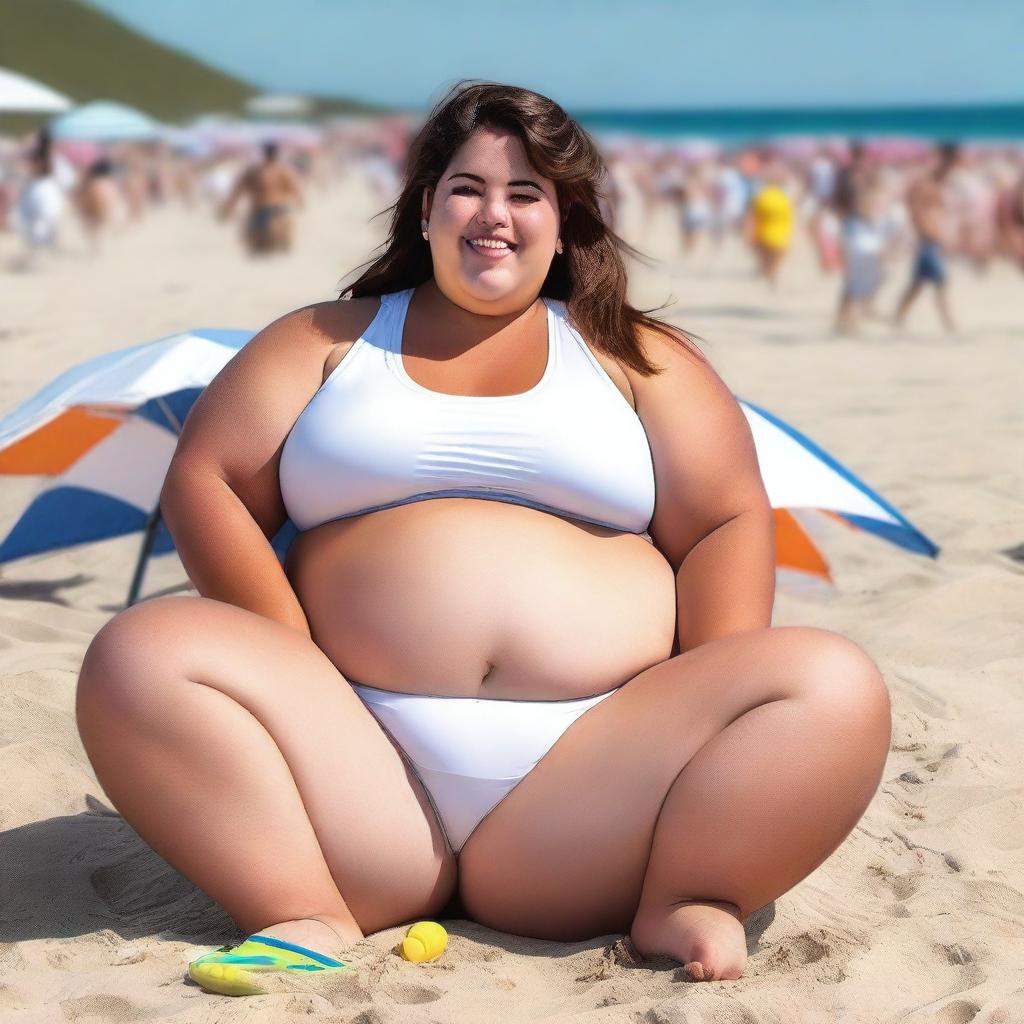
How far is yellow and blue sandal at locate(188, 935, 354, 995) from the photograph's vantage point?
221 cm

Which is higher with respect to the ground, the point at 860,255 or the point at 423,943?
the point at 860,255

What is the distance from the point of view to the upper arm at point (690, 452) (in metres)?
2.55

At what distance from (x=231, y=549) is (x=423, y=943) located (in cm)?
68

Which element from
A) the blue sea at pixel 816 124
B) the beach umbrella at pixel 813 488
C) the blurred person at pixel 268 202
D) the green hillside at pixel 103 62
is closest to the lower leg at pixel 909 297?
the blurred person at pixel 268 202

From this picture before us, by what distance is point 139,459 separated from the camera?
175 inches

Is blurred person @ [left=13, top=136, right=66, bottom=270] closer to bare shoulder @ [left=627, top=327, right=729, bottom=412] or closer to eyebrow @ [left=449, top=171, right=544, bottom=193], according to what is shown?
eyebrow @ [left=449, top=171, right=544, bottom=193]

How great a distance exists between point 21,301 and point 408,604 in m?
11.6

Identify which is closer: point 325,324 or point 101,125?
point 325,324

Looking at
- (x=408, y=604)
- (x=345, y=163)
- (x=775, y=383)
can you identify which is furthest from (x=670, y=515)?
(x=345, y=163)

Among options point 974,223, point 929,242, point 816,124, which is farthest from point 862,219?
point 816,124

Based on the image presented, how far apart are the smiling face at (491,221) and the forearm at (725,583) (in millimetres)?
524

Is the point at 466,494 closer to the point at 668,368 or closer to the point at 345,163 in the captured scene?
the point at 668,368

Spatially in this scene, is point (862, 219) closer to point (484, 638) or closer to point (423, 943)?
point (484, 638)

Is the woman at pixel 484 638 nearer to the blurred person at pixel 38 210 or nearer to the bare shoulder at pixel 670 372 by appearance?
the bare shoulder at pixel 670 372
